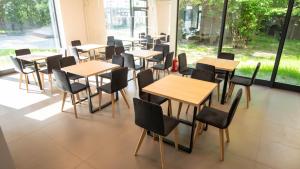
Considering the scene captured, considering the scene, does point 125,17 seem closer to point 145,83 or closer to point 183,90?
point 145,83

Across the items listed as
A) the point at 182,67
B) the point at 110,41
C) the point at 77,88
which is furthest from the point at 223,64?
the point at 110,41

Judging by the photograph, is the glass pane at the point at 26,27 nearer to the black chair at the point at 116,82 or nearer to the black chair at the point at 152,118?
the black chair at the point at 116,82

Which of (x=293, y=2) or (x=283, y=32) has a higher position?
(x=293, y=2)

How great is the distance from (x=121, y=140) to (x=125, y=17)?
7.16 meters

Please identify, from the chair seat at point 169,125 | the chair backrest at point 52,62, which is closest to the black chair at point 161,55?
the chair backrest at point 52,62

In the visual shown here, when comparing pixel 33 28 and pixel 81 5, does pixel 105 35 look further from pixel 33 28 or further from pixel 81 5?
pixel 33 28

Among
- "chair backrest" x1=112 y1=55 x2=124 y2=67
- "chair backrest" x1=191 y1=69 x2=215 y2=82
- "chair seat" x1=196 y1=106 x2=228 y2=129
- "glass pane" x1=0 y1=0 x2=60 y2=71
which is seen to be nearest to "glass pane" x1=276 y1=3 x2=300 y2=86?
"chair backrest" x1=191 y1=69 x2=215 y2=82

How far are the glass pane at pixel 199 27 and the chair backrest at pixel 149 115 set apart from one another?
13.6 ft

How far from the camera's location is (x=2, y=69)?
554cm

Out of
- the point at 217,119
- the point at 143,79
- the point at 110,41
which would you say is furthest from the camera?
the point at 110,41

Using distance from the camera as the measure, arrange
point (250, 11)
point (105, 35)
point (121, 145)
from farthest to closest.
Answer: point (105, 35) < point (250, 11) < point (121, 145)

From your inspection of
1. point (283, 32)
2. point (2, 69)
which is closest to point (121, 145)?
point (283, 32)

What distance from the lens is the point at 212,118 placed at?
94.9 inches

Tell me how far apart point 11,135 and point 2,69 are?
3.71 meters
